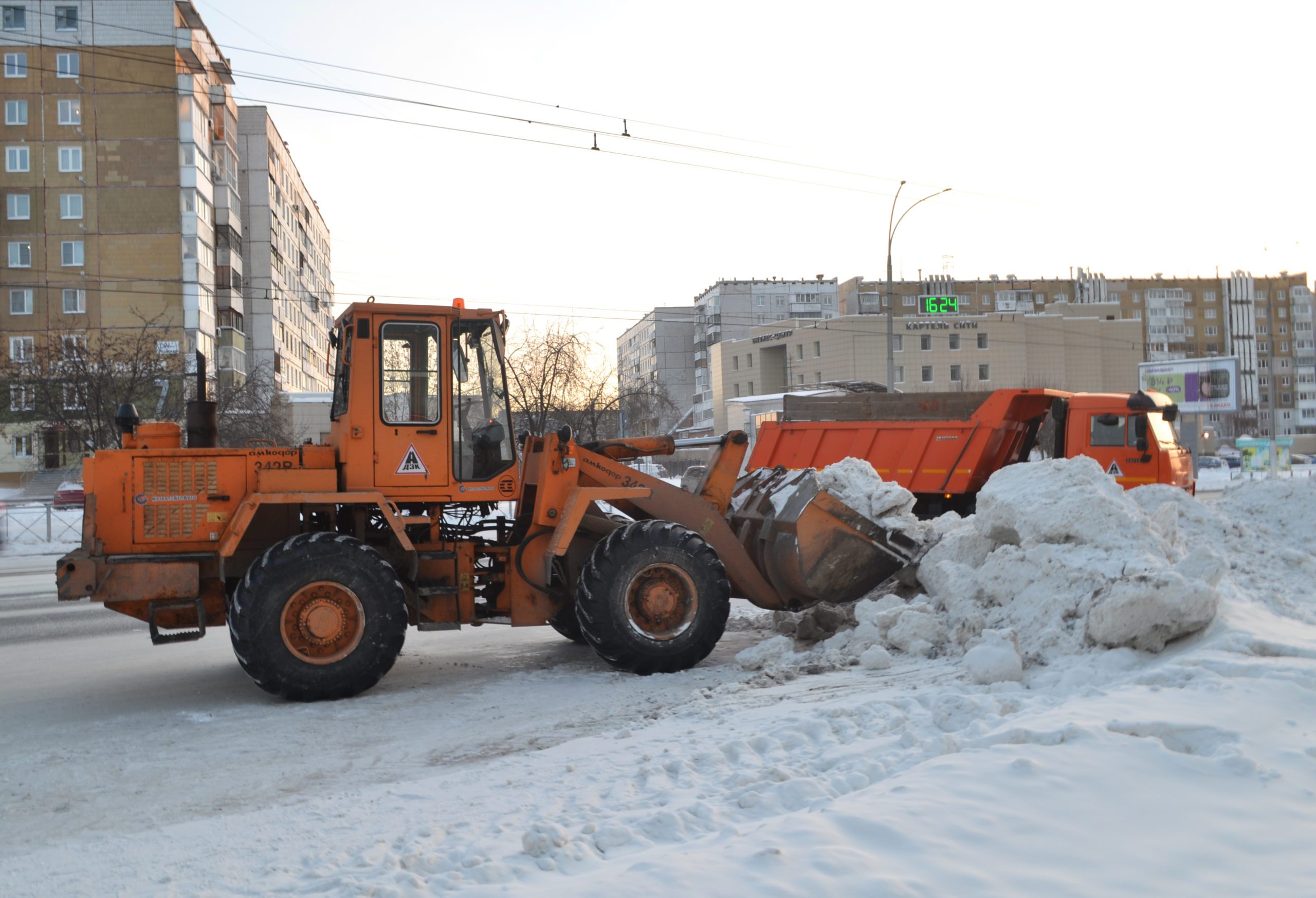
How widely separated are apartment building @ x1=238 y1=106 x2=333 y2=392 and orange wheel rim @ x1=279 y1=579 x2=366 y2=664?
49.7m

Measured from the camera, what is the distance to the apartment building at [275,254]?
62.1m

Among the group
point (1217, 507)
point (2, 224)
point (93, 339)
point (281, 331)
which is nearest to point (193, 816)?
point (1217, 507)

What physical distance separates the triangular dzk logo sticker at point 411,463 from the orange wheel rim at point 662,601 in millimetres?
1814

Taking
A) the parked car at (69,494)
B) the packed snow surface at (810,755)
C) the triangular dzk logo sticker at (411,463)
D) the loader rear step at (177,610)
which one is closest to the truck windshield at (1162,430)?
the packed snow surface at (810,755)

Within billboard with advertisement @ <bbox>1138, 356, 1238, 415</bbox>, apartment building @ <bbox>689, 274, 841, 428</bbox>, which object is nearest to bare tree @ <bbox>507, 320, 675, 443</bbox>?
billboard with advertisement @ <bbox>1138, 356, 1238, 415</bbox>

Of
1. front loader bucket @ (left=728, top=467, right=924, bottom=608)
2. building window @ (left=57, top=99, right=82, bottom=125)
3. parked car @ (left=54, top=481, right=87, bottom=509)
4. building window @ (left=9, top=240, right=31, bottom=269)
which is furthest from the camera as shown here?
building window @ (left=9, top=240, right=31, bottom=269)

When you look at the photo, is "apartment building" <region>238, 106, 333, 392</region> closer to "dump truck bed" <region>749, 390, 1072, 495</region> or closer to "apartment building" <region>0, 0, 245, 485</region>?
"apartment building" <region>0, 0, 245, 485</region>

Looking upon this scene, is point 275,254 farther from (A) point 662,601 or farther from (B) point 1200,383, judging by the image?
(A) point 662,601

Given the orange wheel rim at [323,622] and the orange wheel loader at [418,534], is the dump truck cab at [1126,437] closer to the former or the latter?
the orange wheel loader at [418,534]

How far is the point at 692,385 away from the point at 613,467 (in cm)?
10458

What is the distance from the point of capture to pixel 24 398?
31.1m

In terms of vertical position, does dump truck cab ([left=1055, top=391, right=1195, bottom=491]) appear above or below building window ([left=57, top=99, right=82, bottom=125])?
below

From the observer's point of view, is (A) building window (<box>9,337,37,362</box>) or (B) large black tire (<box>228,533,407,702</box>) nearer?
(B) large black tire (<box>228,533,407,702</box>)

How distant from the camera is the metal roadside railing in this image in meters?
22.6
